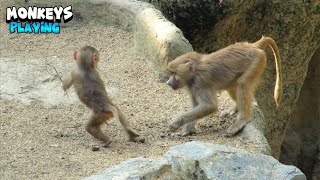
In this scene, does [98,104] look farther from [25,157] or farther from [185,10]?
[185,10]

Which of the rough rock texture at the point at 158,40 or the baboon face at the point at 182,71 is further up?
the baboon face at the point at 182,71

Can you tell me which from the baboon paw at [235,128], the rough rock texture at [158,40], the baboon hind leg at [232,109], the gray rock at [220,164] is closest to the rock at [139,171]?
the gray rock at [220,164]

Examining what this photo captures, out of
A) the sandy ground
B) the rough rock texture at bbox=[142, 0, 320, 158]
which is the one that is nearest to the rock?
the sandy ground

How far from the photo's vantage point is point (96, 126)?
6.46 meters

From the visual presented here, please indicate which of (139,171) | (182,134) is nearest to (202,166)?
(139,171)

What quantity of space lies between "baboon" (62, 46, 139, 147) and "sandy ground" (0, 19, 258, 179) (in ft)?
0.45

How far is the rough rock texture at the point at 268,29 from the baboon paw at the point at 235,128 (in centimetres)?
260

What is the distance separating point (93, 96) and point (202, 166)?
1.68m

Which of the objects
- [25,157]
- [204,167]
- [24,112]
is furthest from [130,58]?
[204,167]

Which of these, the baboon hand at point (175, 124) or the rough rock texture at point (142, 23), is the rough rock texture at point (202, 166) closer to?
the baboon hand at point (175, 124)

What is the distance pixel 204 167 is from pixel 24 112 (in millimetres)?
2549

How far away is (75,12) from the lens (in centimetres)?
925

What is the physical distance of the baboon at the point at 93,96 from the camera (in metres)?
6.43

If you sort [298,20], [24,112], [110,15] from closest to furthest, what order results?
1. [24,112]
2. [110,15]
3. [298,20]
